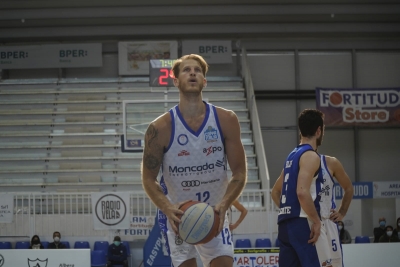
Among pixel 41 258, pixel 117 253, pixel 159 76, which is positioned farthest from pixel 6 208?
pixel 41 258

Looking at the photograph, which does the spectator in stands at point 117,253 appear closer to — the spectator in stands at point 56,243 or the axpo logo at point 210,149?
the spectator in stands at point 56,243

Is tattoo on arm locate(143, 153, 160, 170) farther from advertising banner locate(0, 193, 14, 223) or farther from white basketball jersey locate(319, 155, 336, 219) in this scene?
advertising banner locate(0, 193, 14, 223)

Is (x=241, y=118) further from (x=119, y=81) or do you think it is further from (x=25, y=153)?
(x=25, y=153)

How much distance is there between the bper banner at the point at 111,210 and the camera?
47.9 feet

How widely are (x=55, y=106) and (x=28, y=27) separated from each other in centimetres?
282

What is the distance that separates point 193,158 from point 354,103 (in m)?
16.0

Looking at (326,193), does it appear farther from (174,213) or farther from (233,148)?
(174,213)

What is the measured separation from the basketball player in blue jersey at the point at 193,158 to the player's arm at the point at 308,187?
2.75 feet

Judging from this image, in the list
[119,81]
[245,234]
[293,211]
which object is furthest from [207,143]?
[119,81]

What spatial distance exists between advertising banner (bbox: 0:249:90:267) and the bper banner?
4400 millimetres

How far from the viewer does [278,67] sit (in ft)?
72.3

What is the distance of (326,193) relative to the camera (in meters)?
5.77

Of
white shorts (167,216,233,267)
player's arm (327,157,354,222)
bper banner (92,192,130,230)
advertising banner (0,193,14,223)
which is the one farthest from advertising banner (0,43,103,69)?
white shorts (167,216,233,267)

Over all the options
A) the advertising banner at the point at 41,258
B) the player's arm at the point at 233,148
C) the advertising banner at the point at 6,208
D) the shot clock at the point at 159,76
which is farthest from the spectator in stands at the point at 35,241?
the player's arm at the point at 233,148
